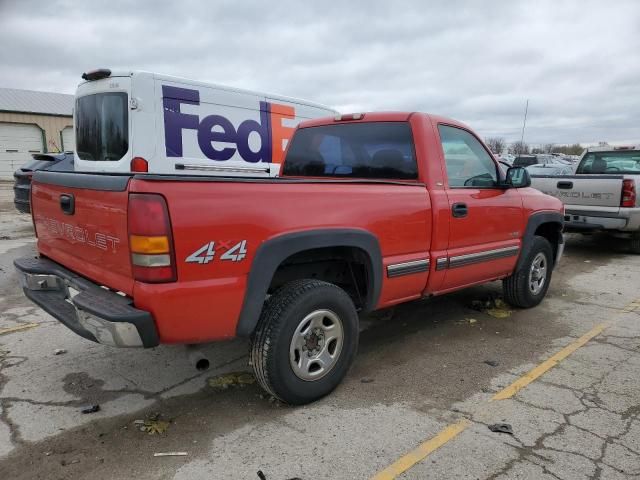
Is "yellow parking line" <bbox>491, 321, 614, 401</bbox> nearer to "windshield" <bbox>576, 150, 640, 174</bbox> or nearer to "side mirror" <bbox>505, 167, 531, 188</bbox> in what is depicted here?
"side mirror" <bbox>505, 167, 531, 188</bbox>

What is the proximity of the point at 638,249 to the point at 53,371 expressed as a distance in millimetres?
9291

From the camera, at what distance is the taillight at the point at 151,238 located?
2.41m

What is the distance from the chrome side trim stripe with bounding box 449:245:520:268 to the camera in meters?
4.03

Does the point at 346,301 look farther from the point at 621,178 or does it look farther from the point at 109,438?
the point at 621,178

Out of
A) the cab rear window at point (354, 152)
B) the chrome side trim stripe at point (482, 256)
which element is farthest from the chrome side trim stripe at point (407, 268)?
the cab rear window at point (354, 152)

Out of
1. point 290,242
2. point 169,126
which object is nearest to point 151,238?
point 290,242

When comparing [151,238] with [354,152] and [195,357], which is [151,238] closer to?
[195,357]

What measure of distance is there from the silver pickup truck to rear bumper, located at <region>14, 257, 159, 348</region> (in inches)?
307

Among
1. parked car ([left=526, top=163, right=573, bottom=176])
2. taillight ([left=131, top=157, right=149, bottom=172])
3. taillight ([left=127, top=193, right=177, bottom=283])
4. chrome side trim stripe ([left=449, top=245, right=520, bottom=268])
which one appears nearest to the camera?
taillight ([left=127, top=193, right=177, bottom=283])

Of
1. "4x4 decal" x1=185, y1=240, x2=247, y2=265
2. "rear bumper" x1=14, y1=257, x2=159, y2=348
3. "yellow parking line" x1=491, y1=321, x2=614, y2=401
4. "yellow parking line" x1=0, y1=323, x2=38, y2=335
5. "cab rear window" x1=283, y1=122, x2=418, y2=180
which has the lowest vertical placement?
"yellow parking line" x1=0, y1=323, x2=38, y2=335

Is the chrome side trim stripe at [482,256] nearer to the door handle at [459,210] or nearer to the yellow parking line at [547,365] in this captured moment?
the door handle at [459,210]

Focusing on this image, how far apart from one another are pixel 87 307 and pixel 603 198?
8.09 m

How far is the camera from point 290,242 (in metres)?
2.88

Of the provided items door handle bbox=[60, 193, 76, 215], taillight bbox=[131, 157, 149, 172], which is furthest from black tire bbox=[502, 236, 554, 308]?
taillight bbox=[131, 157, 149, 172]
